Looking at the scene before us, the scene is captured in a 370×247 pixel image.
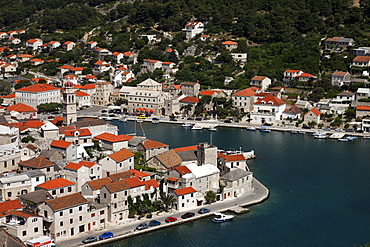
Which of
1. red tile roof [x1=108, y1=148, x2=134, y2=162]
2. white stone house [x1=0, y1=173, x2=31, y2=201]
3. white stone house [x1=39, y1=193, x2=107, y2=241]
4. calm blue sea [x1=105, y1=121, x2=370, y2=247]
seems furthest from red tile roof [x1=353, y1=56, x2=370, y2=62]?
white stone house [x1=0, y1=173, x2=31, y2=201]

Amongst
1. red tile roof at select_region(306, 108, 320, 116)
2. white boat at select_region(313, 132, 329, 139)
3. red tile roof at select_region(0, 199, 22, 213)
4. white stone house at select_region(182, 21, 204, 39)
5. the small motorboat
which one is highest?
white stone house at select_region(182, 21, 204, 39)

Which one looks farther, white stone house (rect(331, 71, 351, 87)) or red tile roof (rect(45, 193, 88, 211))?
white stone house (rect(331, 71, 351, 87))

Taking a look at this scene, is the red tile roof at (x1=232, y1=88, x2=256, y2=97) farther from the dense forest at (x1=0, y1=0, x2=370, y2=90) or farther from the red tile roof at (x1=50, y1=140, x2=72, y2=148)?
the red tile roof at (x1=50, y1=140, x2=72, y2=148)

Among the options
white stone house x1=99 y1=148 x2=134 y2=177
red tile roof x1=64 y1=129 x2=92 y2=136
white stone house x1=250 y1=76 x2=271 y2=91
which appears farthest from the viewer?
→ white stone house x1=250 y1=76 x2=271 y2=91

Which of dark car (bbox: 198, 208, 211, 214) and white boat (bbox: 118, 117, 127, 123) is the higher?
white boat (bbox: 118, 117, 127, 123)

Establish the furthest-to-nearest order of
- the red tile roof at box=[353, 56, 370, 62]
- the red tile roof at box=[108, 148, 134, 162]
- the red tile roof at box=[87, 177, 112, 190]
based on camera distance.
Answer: the red tile roof at box=[353, 56, 370, 62] → the red tile roof at box=[108, 148, 134, 162] → the red tile roof at box=[87, 177, 112, 190]
